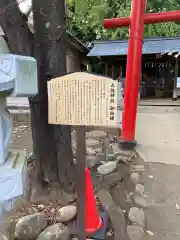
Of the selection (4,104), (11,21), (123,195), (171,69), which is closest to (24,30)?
(11,21)

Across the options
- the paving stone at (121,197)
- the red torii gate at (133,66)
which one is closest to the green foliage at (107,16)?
the red torii gate at (133,66)

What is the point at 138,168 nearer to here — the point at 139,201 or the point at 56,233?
the point at 139,201

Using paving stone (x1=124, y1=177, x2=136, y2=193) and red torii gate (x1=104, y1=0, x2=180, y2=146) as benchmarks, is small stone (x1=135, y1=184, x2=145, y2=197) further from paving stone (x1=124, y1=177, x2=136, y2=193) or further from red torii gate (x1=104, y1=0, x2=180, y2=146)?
red torii gate (x1=104, y1=0, x2=180, y2=146)

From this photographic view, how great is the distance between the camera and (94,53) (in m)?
12.9

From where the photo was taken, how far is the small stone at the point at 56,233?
7.69 feet

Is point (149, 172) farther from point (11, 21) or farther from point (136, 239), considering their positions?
point (11, 21)

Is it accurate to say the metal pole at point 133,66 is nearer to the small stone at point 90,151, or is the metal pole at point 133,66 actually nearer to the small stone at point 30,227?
the small stone at point 90,151

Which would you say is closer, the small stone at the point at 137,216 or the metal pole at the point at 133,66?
the small stone at the point at 137,216

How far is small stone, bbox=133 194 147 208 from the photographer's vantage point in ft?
10.5

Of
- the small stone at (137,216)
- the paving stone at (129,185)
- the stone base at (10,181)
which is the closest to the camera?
the stone base at (10,181)

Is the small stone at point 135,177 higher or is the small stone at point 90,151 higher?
the small stone at point 90,151

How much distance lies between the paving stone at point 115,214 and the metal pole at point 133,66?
207 centimetres

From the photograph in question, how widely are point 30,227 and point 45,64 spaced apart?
1.60 m

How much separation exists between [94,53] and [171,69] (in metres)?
4.73
